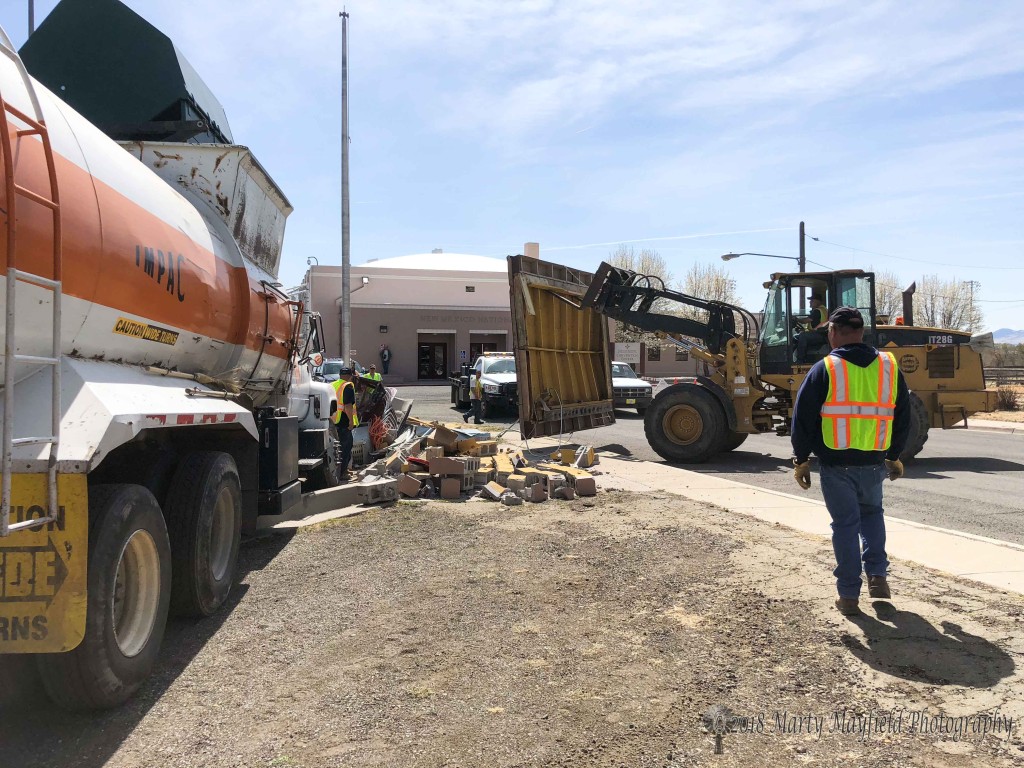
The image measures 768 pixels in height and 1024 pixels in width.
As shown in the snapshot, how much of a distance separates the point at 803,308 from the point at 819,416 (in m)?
8.76

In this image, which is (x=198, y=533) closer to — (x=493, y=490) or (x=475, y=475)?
(x=493, y=490)

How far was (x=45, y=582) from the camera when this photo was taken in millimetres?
3236

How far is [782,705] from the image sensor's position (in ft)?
11.8

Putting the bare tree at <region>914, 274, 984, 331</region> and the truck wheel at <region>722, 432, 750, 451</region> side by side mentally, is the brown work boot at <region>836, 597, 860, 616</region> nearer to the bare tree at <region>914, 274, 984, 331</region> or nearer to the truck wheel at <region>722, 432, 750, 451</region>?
the truck wheel at <region>722, 432, 750, 451</region>

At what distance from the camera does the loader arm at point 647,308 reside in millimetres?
13305

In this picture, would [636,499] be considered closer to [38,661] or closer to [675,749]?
[675,749]

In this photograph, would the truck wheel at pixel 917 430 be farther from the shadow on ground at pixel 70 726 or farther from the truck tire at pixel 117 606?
the truck tire at pixel 117 606

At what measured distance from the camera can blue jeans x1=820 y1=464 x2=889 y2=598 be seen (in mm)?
4707

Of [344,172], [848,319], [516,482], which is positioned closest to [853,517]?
[848,319]

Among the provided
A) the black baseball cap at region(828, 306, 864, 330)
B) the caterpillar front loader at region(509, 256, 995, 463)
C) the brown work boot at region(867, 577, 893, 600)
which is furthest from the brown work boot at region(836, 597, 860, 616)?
the caterpillar front loader at region(509, 256, 995, 463)

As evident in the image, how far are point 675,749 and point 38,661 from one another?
8.87ft

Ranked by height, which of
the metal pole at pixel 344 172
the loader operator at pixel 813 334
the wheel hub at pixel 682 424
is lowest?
the wheel hub at pixel 682 424

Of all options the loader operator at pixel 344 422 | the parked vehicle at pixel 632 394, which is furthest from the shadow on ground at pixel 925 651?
the parked vehicle at pixel 632 394

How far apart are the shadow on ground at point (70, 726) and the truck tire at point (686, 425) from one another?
376 inches
